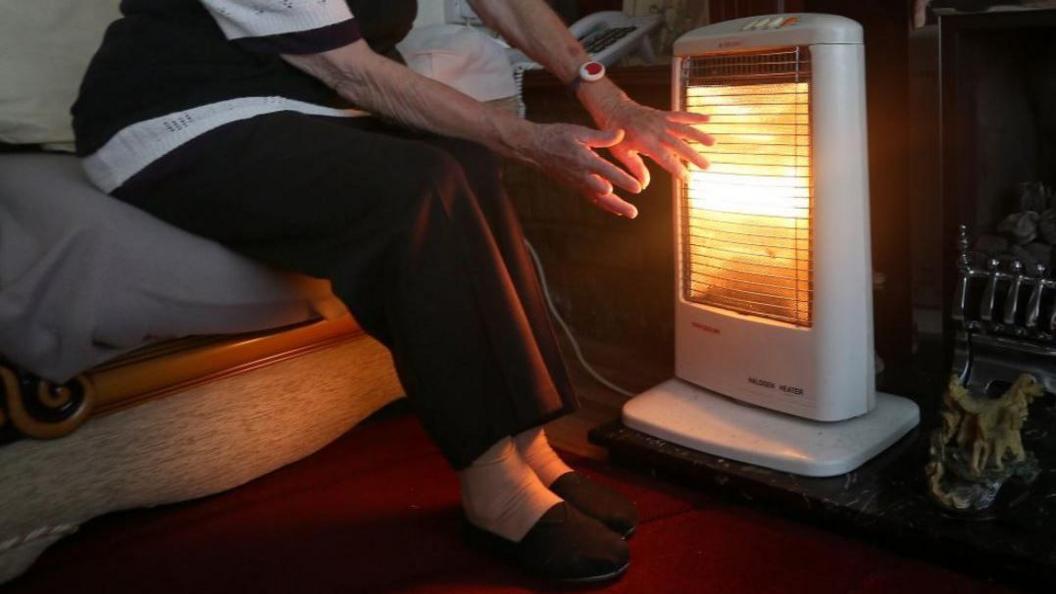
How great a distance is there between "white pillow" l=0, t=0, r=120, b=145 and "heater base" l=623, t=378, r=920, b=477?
888 millimetres

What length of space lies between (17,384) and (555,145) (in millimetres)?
644

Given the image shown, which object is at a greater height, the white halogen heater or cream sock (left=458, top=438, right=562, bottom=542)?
the white halogen heater

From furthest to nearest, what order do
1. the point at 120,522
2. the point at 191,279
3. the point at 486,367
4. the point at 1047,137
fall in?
the point at 1047,137 < the point at 120,522 < the point at 191,279 < the point at 486,367

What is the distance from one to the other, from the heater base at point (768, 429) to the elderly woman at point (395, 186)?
0.16 metres

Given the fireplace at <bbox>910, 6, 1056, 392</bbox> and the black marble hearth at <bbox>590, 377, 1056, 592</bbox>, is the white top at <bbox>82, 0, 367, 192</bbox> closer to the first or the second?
the black marble hearth at <bbox>590, 377, 1056, 592</bbox>

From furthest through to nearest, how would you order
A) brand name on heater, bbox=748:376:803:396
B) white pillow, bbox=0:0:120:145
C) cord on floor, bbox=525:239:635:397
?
cord on floor, bbox=525:239:635:397 < white pillow, bbox=0:0:120:145 < brand name on heater, bbox=748:376:803:396

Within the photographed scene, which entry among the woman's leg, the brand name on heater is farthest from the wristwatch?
the brand name on heater

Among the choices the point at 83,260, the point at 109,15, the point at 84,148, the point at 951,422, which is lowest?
the point at 951,422

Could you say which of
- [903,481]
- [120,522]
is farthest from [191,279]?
[903,481]

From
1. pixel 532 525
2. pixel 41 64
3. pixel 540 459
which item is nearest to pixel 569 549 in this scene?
pixel 532 525

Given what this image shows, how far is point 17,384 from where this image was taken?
113 centimetres

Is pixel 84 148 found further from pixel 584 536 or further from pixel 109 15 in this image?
pixel 584 536

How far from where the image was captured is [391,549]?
121 cm

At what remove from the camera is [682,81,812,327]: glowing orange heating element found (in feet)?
3.95
